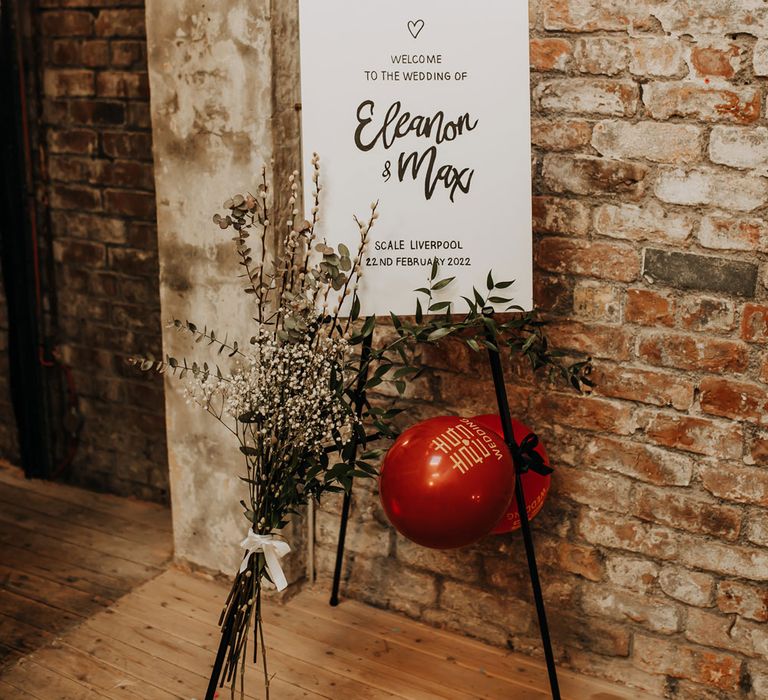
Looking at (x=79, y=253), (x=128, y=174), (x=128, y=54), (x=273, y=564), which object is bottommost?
(x=273, y=564)

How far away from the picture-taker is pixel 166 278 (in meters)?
2.51

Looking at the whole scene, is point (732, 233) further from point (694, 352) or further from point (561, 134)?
point (561, 134)

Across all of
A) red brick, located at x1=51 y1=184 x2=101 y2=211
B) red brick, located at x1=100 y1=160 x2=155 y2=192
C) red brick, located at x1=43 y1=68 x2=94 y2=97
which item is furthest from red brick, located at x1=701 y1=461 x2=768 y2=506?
red brick, located at x1=43 y1=68 x2=94 y2=97

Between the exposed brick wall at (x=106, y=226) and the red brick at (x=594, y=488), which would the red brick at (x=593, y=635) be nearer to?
the red brick at (x=594, y=488)

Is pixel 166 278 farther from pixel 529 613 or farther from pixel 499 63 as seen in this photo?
pixel 529 613

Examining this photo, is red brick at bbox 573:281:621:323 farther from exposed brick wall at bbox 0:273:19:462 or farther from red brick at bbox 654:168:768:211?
exposed brick wall at bbox 0:273:19:462

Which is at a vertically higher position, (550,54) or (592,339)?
(550,54)

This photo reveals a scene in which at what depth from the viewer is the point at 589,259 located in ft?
6.80

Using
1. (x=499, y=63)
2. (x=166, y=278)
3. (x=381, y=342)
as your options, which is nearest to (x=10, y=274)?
(x=166, y=278)

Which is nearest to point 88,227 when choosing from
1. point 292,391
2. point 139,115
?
point 139,115

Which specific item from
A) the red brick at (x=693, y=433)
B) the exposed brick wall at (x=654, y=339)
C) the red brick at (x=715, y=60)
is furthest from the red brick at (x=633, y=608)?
the red brick at (x=715, y=60)

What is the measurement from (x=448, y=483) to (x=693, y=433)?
0.57 metres

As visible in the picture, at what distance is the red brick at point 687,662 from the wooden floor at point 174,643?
0.09m

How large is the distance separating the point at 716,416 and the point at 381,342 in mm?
815
